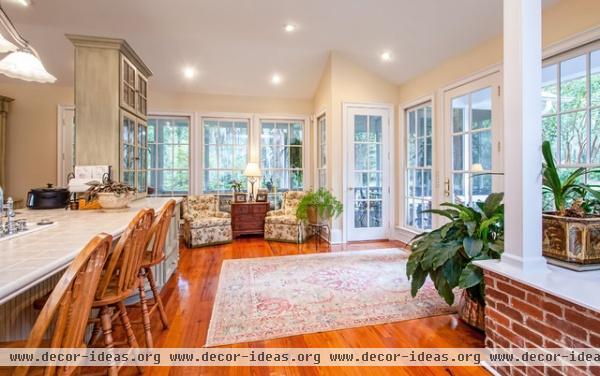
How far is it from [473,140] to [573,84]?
1.08 metres

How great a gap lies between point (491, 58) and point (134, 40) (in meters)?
4.56

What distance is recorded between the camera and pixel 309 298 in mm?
2664

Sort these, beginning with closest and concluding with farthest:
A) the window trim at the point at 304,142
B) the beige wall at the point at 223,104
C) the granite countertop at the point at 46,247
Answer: the granite countertop at the point at 46,247, the beige wall at the point at 223,104, the window trim at the point at 304,142

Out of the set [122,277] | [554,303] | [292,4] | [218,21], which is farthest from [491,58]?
[122,277]

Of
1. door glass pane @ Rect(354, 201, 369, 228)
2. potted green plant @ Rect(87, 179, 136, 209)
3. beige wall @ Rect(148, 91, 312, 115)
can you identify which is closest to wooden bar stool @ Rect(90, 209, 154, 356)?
potted green plant @ Rect(87, 179, 136, 209)

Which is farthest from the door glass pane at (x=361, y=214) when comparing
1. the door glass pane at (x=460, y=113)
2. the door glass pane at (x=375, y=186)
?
the door glass pane at (x=460, y=113)

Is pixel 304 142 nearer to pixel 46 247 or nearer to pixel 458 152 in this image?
pixel 458 152

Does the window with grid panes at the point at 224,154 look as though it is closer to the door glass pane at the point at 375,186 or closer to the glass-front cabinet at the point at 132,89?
the glass-front cabinet at the point at 132,89

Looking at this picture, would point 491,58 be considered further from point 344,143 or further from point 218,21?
point 218,21

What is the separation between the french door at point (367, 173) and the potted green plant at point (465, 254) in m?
2.59

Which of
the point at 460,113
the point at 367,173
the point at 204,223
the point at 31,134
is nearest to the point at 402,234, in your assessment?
the point at 367,173

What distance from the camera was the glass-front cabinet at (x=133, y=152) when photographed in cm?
318

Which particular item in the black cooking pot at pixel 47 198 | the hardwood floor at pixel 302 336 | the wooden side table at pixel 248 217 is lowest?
the hardwood floor at pixel 302 336

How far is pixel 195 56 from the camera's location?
4.60 metres
